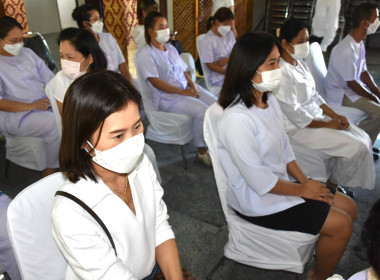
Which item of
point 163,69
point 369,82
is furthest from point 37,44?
point 369,82

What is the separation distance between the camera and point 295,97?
209 centimetres

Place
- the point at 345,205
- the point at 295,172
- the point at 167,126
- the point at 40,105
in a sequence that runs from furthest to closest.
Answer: the point at 167,126 < the point at 40,105 < the point at 295,172 < the point at 345,205

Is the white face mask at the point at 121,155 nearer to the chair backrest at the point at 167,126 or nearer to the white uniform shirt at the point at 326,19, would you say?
the chair backrest at the point at 167,126

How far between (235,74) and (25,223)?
1010 millimetres

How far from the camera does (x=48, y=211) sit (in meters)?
0.99

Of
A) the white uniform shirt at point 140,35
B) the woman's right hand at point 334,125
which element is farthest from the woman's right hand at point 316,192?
the white uniform shirt at point 140,35

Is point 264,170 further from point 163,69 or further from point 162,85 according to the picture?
point 163,69

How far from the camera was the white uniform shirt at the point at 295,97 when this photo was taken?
2.05m

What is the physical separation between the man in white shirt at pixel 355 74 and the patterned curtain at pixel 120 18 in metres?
3.39

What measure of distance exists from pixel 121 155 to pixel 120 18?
4.65m

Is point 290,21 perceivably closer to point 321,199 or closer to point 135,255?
point 321,199

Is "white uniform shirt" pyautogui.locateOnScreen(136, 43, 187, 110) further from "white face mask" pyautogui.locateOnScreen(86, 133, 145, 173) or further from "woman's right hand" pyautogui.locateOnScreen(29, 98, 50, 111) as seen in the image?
"white face mask" pyautogui.locateOnScreen(86, 133, 145, 173)

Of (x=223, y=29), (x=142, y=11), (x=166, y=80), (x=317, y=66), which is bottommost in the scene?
(x=166, y=80)

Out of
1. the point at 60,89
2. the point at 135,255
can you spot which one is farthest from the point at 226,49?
the point at 135,255
